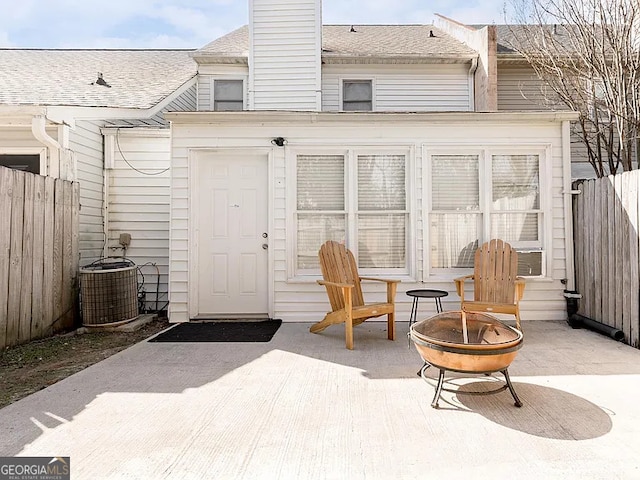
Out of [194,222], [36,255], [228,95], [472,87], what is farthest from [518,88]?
[36,255]

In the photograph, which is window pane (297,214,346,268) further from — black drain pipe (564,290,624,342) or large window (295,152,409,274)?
black drain pipe (564,290,624,342)

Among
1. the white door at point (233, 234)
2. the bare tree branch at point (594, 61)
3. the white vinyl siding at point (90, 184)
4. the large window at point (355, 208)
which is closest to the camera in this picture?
the large window at point (355, 208)

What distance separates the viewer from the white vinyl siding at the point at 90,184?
216 inches

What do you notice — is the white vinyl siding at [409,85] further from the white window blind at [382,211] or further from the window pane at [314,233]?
the window pane at [314,233]

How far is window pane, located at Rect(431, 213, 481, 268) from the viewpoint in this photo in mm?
5102

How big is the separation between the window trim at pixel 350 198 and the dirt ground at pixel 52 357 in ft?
6.27

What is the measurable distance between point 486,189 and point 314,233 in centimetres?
225

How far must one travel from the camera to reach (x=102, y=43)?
10617 mm

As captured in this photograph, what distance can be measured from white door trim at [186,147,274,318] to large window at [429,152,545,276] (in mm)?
2062

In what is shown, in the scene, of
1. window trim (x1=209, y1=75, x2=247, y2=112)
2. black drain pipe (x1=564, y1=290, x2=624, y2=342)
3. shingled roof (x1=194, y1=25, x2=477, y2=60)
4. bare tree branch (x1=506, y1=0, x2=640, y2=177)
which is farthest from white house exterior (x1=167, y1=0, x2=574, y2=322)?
shingled roof (x1=194, y1=25, x2=477, y2=60)

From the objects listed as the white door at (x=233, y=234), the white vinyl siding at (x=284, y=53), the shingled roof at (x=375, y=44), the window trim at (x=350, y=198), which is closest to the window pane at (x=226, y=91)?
the shingled roof at (x=375, y=44)

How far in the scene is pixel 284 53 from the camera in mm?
7934

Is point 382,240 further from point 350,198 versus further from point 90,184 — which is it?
point 90,184

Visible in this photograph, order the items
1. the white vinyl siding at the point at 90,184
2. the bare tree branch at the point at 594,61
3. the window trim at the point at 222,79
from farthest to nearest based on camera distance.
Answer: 1. the window trim at the point at 222,79
2. the bare tree branch at the point at 594,61
3. the white vinyl siding at the point at 90,184
